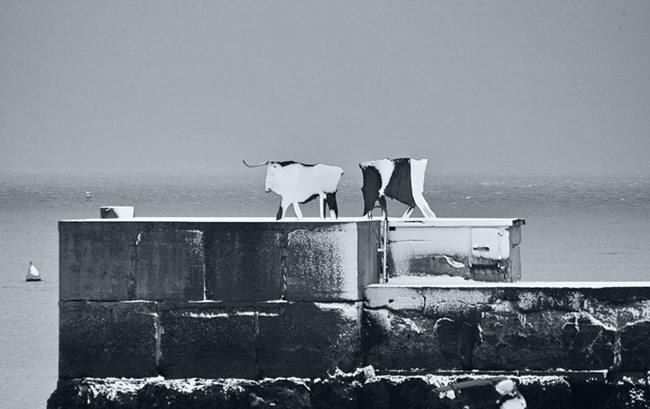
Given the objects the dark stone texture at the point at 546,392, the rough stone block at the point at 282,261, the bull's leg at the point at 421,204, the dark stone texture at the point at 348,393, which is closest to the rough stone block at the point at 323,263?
the rough stone block at the point at 282,261

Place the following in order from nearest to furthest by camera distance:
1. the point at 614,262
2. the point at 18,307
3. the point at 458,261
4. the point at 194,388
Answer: the point at 194,388 → the point at 458,261 → the point at 18,307 → the point at 614,262

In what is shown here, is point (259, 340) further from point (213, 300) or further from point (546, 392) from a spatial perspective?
point (546, 392)

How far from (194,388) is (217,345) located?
30cm

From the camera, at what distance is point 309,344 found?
30.0ft

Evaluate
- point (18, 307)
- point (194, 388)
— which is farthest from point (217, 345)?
point (18, 307)

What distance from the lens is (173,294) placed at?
9234mm

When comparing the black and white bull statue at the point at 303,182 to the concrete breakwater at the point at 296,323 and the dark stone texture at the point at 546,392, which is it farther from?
the dark stone texture at the point at 546,392

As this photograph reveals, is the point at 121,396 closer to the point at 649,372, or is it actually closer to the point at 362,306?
the point at 362,306

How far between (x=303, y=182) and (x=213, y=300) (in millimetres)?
1341

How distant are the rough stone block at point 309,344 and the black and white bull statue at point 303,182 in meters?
1.15

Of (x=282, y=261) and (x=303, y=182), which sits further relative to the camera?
(x=303, y=182)

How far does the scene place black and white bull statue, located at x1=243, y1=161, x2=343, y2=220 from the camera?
400 inches

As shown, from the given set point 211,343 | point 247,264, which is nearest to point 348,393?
point 211,343

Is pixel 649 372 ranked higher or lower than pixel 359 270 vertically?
lower
